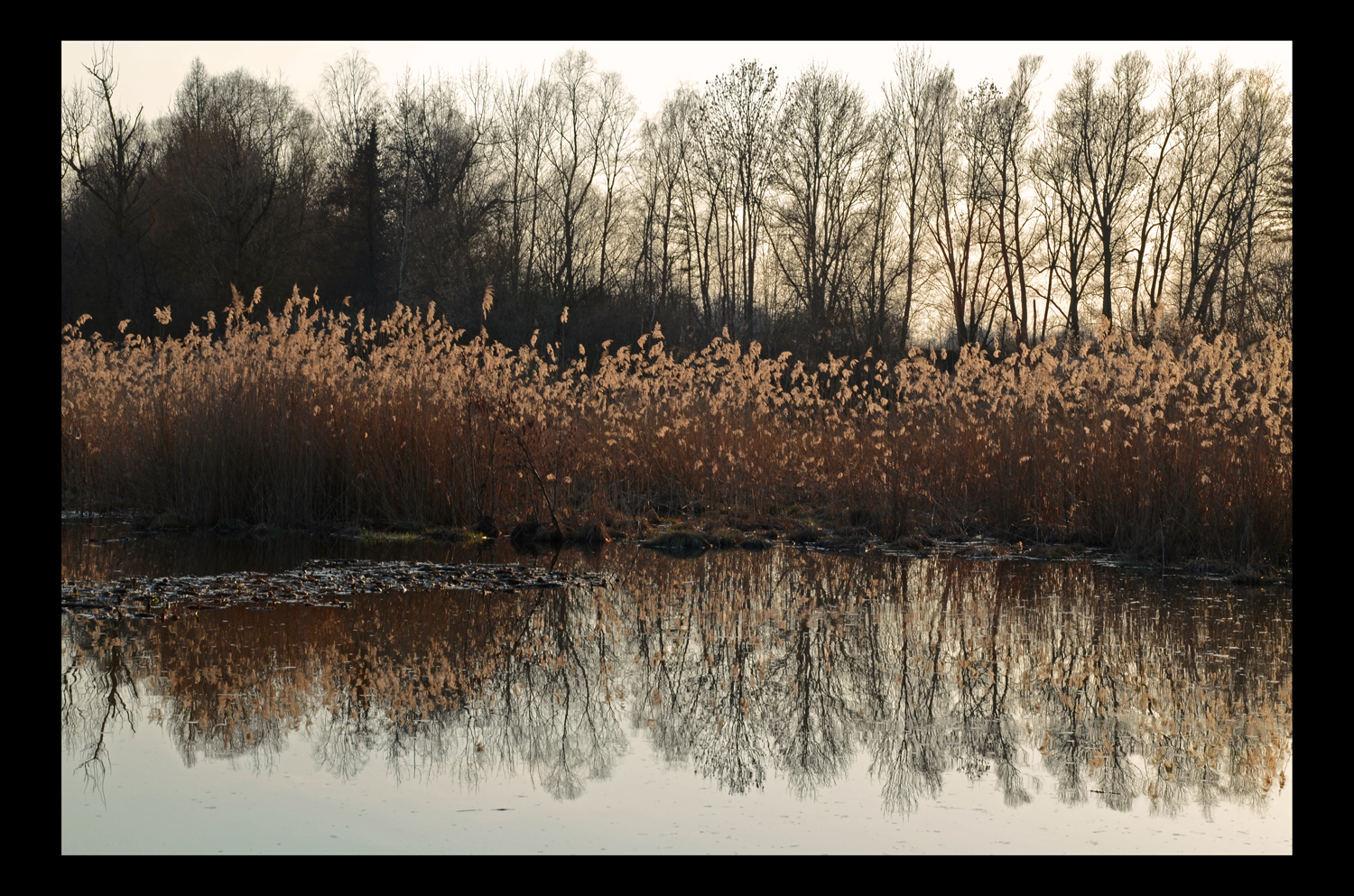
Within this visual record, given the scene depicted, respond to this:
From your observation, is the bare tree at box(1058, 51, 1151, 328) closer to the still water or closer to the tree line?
the tree line

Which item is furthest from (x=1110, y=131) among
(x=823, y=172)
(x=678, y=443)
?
(x=678, y=443)

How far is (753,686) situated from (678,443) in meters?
6.51

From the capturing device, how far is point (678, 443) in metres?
11.2

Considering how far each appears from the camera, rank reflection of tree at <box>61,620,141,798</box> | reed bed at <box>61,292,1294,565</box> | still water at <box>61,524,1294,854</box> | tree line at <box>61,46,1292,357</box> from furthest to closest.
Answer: tree line at <box>61,46,1292,357</box> < reed bed at <box>61,292,1294,565</box> < reflection of tree at <box>61,620,141,798</box> < still water at <box>61,524,1294,854</box>

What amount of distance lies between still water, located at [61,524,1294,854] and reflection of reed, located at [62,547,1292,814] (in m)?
0.02

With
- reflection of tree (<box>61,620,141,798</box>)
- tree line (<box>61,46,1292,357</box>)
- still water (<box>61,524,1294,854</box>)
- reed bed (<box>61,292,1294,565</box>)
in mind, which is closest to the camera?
still water (<box>61,524,1294,854</box>)

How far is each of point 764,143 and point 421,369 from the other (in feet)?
72.1

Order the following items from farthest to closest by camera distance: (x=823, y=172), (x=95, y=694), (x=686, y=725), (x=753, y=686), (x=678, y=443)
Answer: (x=823, y=172), (x=678, y=443), (x=753, y=686), (x=95, y=694), (x=686, y=725)

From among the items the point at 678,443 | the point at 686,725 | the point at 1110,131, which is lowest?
the point at 686,725

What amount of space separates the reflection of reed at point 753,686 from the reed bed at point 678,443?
1.93 m

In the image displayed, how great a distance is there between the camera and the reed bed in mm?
8391

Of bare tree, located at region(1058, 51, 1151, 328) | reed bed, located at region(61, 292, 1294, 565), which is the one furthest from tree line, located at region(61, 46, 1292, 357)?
reed bed, located at region(61, 292, 1294, 565)

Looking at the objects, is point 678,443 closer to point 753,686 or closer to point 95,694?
point 753,686
